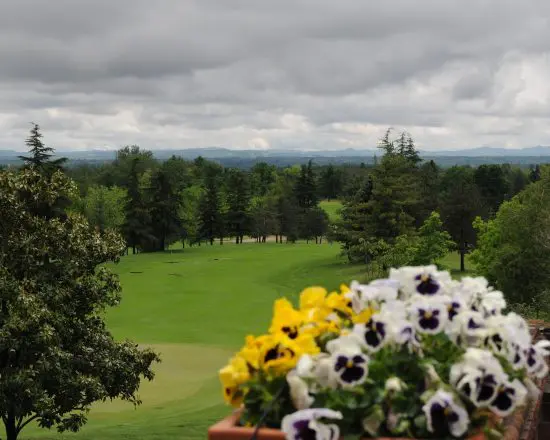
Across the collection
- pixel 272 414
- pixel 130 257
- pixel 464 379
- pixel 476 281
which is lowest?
Result: pixel 130 257

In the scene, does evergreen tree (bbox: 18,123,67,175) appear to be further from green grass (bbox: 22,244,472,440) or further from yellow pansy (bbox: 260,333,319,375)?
yellow pansy (bbox: 260,333,319,375)

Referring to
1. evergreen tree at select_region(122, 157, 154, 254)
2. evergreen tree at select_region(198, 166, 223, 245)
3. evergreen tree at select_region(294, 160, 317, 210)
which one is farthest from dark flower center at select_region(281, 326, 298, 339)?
evergreen tree at select_region(294, 160, 317, 210)

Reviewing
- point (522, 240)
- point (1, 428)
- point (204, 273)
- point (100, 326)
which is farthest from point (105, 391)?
point (204, 273)

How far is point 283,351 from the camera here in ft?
8.37

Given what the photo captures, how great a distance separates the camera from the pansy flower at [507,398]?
2363mm

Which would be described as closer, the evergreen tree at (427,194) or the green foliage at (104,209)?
the evergreen tree at (427,194)

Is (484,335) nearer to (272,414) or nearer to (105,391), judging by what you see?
(272,414)

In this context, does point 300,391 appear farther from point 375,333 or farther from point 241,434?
point 375,333

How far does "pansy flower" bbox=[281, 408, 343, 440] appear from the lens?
2.25 metres

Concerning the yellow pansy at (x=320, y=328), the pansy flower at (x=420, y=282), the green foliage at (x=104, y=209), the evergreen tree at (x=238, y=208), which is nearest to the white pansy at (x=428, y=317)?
the pansy flower at (x=420, y=282)

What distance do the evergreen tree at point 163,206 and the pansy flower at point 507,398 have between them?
71.0 metres

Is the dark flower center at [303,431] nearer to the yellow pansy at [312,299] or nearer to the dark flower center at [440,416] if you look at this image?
the dark flower center at [440,416]

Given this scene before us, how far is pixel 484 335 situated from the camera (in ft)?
8.38

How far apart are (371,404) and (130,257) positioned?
68.7 metres
